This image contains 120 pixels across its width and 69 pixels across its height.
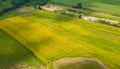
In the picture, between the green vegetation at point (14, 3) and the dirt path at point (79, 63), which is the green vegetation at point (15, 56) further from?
the green vegetation at point (14, 3)

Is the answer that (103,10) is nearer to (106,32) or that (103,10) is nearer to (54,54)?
(106,32)

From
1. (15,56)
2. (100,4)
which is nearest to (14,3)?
(100,4)

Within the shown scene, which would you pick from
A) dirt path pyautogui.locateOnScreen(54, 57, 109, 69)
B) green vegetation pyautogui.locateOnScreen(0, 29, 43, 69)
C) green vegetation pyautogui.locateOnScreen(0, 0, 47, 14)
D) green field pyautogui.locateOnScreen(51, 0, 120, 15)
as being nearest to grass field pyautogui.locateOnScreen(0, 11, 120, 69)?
dirt path pyautogui.locateOnScreen(54, 57, 109, 69)

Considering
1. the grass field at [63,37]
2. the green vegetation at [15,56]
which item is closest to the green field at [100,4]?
the grass field at [63,37]

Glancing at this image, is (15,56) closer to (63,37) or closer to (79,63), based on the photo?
(63,37)

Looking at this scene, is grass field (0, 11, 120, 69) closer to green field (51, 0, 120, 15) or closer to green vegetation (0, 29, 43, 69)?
green vegetation (0, 29, 43, 69)

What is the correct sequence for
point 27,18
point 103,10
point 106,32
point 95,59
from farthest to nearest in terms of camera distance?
point 103,10 < point 27,18 < point 106,32 < point 95,59

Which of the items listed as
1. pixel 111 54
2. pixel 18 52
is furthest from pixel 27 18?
pixel 111 54

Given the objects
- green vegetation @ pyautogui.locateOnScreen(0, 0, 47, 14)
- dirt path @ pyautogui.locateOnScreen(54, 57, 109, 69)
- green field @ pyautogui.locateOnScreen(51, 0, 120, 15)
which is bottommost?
green vegetation @ pyautogui.locateOnScreen(0, 0, 47, 14)
